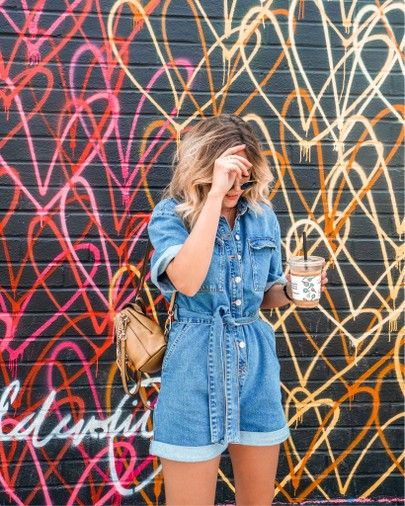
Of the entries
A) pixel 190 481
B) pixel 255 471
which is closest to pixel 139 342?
pixel 190 481

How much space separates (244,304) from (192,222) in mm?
363

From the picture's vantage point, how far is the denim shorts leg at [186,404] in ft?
7.52

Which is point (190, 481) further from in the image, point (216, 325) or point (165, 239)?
point (165, 239)

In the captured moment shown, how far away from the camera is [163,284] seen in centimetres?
242

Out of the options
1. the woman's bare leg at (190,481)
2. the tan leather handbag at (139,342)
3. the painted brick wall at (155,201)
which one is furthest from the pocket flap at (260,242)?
the painted brick wall at (155,201)

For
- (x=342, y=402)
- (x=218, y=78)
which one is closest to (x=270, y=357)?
(x=342, y=402)

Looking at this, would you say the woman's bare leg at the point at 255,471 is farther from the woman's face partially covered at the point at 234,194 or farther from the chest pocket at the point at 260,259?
the woman's face partially covered at the point at 234,194

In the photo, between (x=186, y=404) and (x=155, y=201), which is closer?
(x=186, y=404)

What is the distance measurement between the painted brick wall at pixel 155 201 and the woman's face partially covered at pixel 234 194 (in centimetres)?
102

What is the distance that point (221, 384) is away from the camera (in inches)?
91.3

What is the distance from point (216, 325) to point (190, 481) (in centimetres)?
55

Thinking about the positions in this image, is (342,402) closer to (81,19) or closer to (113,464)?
(113,464)

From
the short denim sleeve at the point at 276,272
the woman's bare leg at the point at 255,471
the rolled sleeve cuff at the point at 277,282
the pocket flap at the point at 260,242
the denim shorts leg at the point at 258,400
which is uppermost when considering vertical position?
the pocket flap at the point at 260,242

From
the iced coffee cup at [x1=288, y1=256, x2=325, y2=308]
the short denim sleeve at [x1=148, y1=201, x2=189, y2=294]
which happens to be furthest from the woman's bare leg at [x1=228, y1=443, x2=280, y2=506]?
the short denim sleeve at [x1=148, y1=201, x2=189, y2=294]
